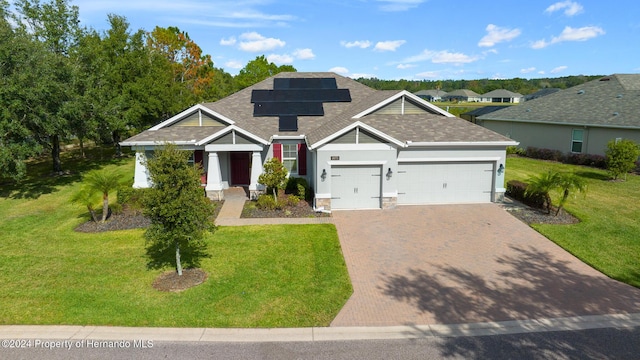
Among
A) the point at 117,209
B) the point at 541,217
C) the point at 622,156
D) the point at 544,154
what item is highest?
the point at 622,156

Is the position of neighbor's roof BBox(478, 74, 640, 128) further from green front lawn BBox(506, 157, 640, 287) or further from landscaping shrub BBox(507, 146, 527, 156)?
green front lawn BBox(506, 157, 640, 287)

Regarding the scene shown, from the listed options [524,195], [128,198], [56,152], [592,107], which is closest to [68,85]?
[56,152]

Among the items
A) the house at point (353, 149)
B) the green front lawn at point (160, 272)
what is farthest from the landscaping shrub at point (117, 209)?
the house at point (353, 149)

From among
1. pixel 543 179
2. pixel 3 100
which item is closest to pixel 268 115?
pixel 3 100

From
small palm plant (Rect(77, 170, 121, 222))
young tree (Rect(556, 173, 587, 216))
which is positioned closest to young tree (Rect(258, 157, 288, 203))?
small palm plant (Rect(77, 170, 121, 222))

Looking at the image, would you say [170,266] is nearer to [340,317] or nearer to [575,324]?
[340,317]

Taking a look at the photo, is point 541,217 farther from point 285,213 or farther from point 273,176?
point 273,176
